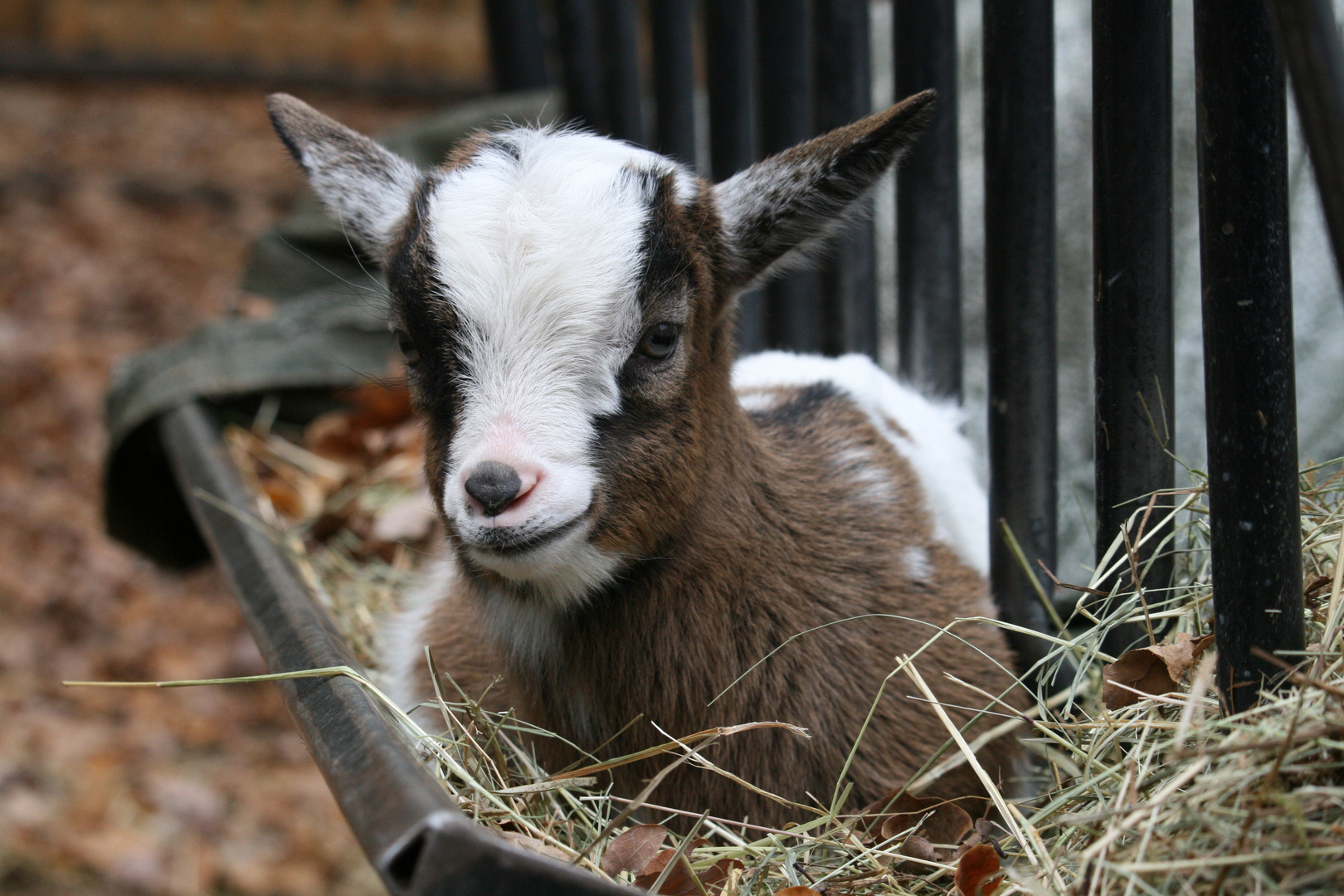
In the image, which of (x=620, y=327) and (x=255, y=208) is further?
(x=255, y=208)

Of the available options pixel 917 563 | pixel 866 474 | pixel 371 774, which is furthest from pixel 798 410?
pixel 371 774

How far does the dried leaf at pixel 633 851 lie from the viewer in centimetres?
184

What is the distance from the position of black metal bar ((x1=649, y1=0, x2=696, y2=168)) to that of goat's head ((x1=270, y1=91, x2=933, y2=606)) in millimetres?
1618

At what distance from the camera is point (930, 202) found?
9.81ft

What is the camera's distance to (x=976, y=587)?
106 inches

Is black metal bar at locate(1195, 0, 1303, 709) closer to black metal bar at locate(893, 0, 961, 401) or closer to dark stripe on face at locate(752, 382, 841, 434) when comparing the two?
→ dark stripe on face at locate(752, 382, 841, 434)

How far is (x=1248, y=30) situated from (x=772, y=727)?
1.43 metres

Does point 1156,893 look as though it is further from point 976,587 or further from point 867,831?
point 976,587

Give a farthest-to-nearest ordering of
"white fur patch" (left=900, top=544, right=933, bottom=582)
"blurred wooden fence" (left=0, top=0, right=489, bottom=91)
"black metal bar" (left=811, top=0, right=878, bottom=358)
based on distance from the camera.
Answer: "blurred wooden fence" (left=0, top=0, right=489, bottom=91) → "black metal bar" (left=811, top=0, right=878, bottom=358) → "white fur patch" (left=900, top=544, right=933, bottom=582)

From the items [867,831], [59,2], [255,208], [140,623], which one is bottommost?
[140,623]

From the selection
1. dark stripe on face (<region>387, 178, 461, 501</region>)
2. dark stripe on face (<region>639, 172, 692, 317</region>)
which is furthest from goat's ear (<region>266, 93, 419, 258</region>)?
dark stripe on face (<region>639, 172, 692, 317</region>)

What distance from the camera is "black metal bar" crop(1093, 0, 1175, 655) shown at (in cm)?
195

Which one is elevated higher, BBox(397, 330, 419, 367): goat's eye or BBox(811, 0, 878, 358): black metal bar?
BBox(811, 0, 878, 358): black metal bar

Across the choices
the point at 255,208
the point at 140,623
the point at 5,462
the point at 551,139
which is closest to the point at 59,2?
the point at 255,208
